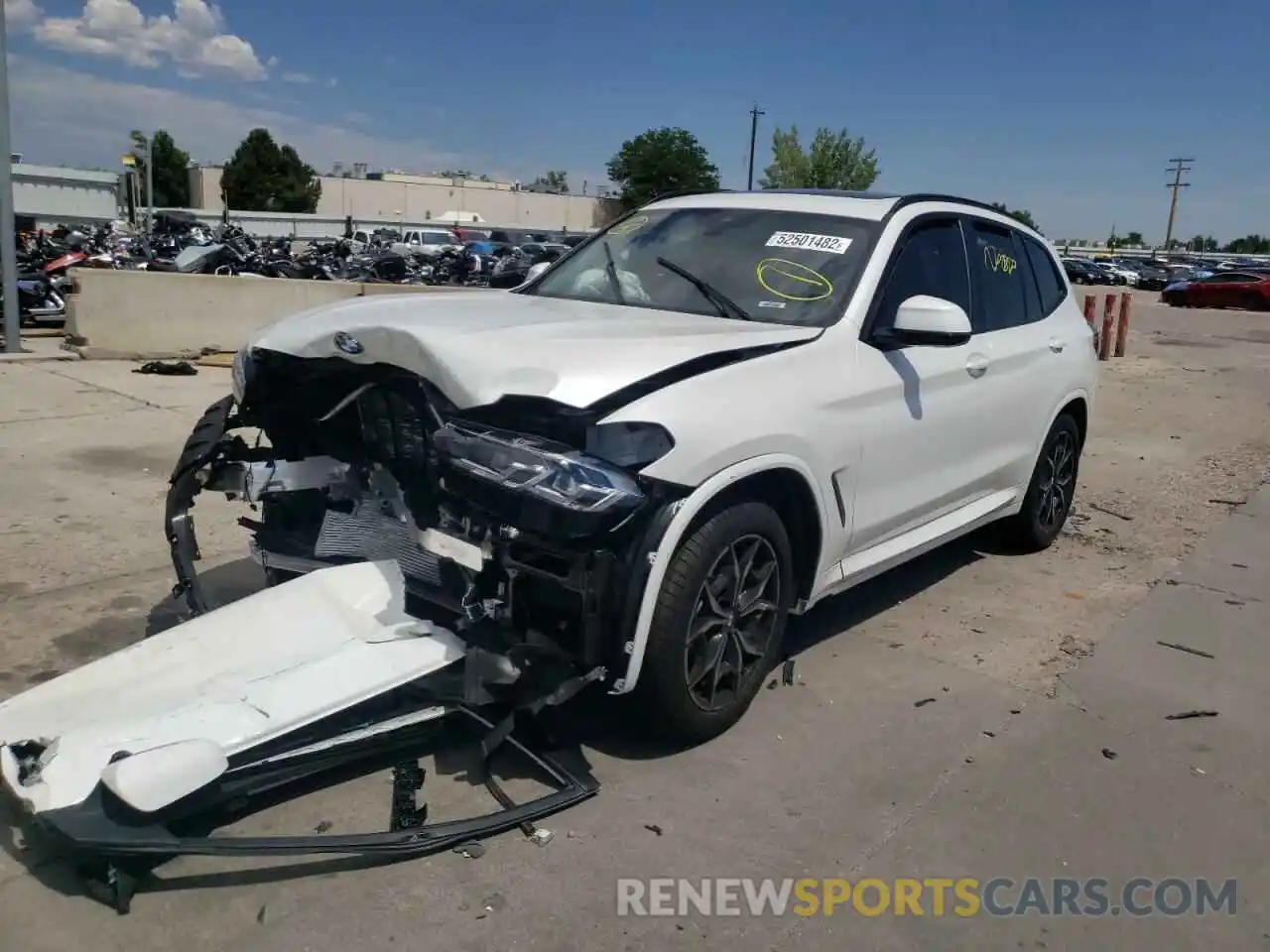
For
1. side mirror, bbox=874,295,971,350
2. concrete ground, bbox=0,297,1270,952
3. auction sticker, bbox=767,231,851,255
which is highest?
auction sticker, bbox=767,231,851,255

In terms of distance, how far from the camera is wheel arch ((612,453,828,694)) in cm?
316

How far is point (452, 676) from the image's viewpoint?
3381 mm

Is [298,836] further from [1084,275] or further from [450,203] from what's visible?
[450,203]

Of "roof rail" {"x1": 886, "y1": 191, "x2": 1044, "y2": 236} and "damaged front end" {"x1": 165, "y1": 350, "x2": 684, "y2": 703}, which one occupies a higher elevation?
"roof rail" {"x1": 886, "y1": 191, "x2": 1044, "y2": 236}

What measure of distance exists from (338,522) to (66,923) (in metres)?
1.70

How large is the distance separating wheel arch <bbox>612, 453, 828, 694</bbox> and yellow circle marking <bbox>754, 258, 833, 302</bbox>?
84cm

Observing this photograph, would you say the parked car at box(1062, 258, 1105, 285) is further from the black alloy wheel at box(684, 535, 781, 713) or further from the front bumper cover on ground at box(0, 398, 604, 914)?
the front bumper cover on ground at box(0, 398, 604, 914)

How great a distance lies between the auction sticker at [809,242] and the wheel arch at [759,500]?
44.8 inches

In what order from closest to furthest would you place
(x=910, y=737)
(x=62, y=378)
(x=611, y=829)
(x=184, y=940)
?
(x=184, y=940) → (x=611, y=829) → (x=910, y=737) → (x=62, y=378)

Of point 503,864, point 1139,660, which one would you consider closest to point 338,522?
point 503,864

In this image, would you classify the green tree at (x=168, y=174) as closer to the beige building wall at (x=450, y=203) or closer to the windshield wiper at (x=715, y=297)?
the beige building wall at (x=450, y=203)

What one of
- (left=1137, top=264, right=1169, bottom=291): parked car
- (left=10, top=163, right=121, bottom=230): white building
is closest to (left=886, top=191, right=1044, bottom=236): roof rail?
(left=10, top=163, right=121, bottom=230): white building

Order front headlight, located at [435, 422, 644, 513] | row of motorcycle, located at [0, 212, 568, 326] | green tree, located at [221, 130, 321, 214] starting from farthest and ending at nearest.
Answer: green tree, located at [221, 130, 321, 214] < row of motorcycle, located at [0, 212, 568, 326] < front headlight, located at [435, 422, 644, 513]

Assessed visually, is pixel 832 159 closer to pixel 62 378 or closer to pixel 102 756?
pixel 62 378
